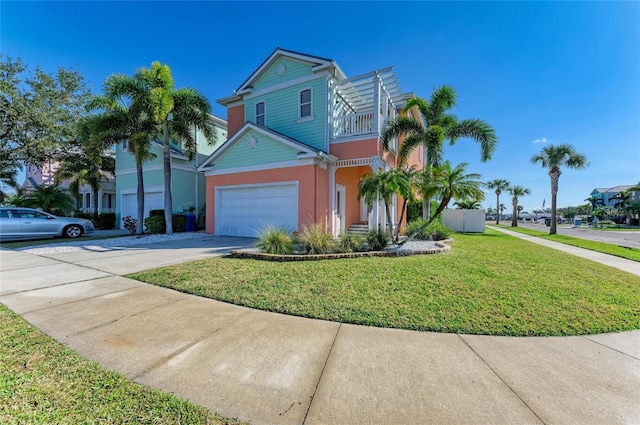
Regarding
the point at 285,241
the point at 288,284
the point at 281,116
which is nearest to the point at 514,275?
the point at 288,284

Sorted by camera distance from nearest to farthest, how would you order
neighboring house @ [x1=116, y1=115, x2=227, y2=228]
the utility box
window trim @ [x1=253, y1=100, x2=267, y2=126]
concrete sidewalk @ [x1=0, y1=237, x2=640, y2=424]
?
concrete sidewalk @ [x1=0, y1=237, x2=640, y2=424]
window trim @ [x1=253, y1=100, x2=267, y2=126]
neighboring house @ [x1=116, y1=115, x2=227, y2=228]
the utility box

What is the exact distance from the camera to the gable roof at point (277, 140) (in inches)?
422

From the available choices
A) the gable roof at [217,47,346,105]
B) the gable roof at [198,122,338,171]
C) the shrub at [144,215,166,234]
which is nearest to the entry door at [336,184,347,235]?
the gable roof at [198,122,338,171]

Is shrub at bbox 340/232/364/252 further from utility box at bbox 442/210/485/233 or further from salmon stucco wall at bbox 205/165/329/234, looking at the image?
utility box at bbox 442/210/485/233

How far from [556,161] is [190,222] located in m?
28.2

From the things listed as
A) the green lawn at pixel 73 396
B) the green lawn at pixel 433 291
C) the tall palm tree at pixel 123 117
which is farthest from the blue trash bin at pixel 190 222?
the green lawn at pixel 73 396

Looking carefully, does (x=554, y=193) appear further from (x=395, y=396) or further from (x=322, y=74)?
(x=395, y=396)

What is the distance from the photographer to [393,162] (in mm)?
14180

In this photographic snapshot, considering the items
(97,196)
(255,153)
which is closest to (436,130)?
(255,153)

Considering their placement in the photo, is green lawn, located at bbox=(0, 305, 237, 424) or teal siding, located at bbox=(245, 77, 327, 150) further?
teal siding, located at bbox=(245, 77, 327, 150)

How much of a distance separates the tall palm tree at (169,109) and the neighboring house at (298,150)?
189cm

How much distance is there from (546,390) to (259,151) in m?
11.7

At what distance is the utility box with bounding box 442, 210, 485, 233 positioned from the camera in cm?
1819

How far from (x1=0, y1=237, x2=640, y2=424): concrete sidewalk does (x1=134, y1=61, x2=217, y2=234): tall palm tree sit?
30.0ft
